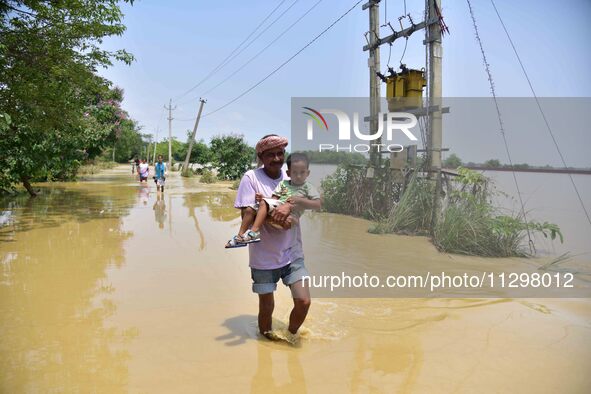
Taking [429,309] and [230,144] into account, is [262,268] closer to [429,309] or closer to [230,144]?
[429,309]

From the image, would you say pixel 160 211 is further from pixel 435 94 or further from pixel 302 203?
pixel 302 203

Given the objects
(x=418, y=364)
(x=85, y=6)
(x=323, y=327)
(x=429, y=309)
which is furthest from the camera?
(x=85, y=6)

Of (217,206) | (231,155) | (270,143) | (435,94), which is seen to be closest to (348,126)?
(435,94)

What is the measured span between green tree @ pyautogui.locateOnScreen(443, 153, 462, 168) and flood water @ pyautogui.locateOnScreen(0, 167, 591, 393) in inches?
106

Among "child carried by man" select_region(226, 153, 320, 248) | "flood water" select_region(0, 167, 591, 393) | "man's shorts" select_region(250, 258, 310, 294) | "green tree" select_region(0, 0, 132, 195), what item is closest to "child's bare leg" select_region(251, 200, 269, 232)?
"child carried by man" select_region(226, 153, 320, 248)

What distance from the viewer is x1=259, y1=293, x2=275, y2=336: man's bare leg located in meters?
3.71

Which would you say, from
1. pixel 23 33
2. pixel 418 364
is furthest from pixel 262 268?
pixel 23 33

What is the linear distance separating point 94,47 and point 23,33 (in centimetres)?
187

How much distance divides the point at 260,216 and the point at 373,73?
9108 millimetres

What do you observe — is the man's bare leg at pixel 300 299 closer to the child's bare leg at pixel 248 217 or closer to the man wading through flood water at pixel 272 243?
the man wading through flood water at pixel 272 243

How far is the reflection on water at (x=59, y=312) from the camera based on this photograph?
314cm

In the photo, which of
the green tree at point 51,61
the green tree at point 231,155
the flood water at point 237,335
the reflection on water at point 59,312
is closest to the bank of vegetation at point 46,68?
the green tree at point 51,61

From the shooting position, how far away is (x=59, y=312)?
4.41 meters

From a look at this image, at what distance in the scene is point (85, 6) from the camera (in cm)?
1041
